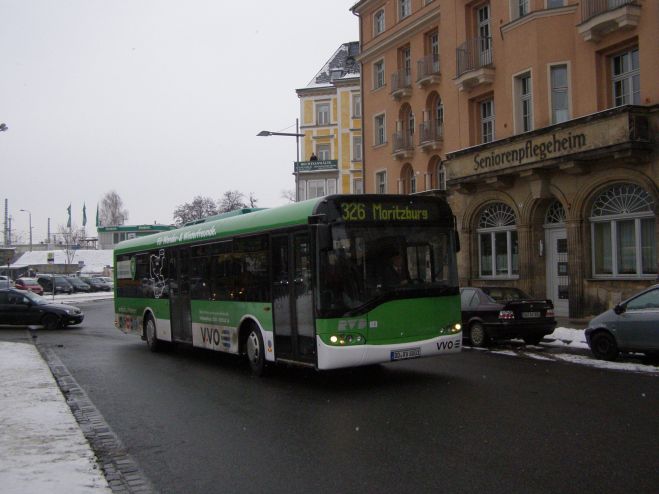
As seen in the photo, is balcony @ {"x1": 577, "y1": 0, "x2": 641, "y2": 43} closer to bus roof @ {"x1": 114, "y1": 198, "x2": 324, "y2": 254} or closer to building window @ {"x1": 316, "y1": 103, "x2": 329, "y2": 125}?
bus roof @ {"x1": 114, "y1": 198, "x2": 324, "y2": 254}

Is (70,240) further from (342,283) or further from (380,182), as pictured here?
(342,283)

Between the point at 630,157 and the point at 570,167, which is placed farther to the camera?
the point at 570,167

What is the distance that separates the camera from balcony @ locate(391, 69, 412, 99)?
108 feet

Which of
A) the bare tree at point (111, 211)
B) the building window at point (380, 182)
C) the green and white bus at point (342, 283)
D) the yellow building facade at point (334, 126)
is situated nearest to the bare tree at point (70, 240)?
the bare tree at point (111, 211)

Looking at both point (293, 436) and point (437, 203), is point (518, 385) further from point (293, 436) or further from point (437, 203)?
point (293, 436)

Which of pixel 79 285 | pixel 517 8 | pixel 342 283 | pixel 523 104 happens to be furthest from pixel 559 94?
pixel 79 285

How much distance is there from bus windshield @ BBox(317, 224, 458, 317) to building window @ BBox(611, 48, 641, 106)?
13.2 m

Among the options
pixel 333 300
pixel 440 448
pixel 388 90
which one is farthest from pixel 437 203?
pixel 388 90

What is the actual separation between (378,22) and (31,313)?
71.3ft

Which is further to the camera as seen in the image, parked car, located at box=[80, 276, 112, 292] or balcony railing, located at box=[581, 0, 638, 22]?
parked car, located at box=[80, 276, 112, 292]

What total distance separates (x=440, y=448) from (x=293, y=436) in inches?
66.7

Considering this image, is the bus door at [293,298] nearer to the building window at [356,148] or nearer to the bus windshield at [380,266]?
the bus windshield at [380,266]

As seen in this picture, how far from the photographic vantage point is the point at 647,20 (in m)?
20.3

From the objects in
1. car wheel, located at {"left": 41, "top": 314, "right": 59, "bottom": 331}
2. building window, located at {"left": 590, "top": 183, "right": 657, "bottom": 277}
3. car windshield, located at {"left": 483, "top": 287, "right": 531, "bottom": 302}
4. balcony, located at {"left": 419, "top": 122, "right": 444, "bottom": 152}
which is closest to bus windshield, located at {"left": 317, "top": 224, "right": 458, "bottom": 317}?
car windshield, located at {"left": 483, "top": 287, "right": 531, "bottom": 302}
